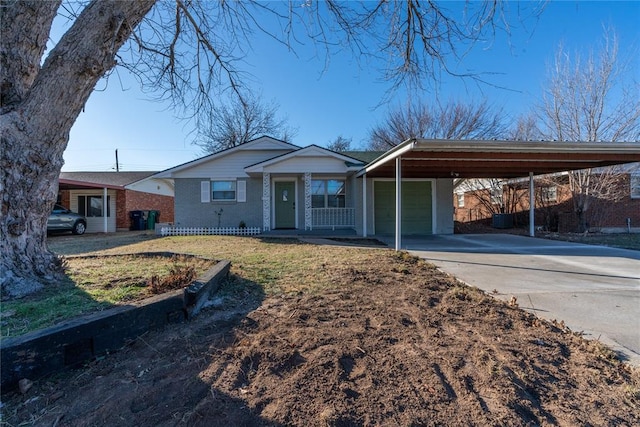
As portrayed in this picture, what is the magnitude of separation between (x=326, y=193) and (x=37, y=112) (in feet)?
35.9

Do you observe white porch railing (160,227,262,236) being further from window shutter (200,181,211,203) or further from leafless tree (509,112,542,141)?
leafless tree (509,112,542,141)

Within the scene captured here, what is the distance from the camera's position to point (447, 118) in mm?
19812

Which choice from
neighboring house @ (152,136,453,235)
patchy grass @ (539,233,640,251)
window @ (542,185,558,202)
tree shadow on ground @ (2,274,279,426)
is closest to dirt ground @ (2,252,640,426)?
tree shadow on ground @ (2,274,279,426)

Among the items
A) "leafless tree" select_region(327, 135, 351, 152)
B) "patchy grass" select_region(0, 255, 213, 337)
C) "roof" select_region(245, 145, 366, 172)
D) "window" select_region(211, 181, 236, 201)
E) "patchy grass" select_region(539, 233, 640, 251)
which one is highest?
"leafless tree" select_region(327, 135, 351, 152)

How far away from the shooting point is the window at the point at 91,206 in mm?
17922

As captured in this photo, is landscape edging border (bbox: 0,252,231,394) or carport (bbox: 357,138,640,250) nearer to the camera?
landscape edging border (bbox: 0,252,231,394)

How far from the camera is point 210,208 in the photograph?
14016 mm

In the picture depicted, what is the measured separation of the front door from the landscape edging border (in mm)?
10877

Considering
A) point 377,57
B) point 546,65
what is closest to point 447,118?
point 546,65

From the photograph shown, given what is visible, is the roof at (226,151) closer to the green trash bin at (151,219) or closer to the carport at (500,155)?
the carport at (500,155)

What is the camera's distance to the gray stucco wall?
45.7 feet

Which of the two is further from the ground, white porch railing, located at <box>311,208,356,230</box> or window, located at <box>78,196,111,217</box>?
window, located at <box>78,196,111,217</box>

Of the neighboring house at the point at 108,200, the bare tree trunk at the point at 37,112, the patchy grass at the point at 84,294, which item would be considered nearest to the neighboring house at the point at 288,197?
the neighboring house at the point at 108,200

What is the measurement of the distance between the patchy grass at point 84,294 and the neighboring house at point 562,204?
53.9 feet
